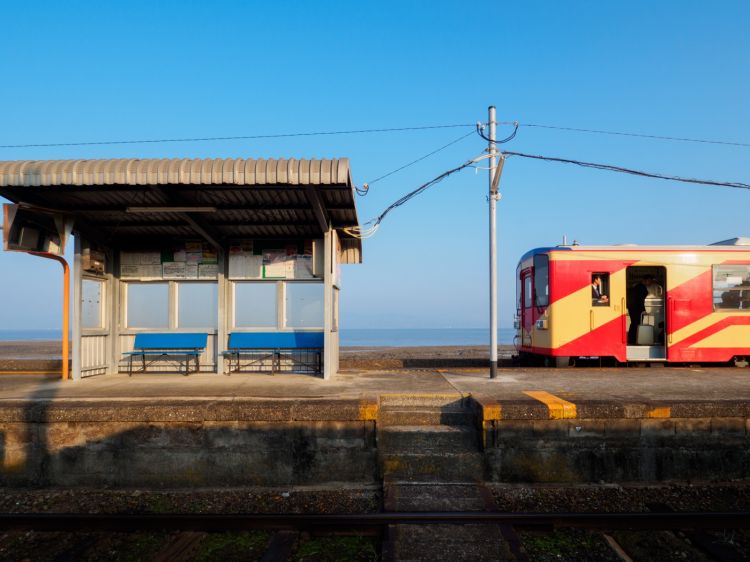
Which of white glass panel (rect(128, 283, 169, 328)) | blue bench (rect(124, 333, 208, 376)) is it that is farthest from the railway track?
white glass panel (rect(128, 283, 169, 328))

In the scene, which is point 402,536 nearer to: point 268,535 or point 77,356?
point 268,535

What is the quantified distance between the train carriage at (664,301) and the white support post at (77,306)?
9.73 metres

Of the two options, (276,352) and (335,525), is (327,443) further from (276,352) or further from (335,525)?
(276,352)

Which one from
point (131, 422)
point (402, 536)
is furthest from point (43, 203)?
point (402, 536)

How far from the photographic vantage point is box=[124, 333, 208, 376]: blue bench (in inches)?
412

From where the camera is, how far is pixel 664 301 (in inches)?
457

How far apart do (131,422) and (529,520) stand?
4929 mm

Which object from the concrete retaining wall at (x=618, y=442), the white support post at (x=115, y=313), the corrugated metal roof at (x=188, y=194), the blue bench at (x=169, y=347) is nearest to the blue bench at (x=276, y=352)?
the blue bench at (x=169, y=347)

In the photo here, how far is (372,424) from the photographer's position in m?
6.51

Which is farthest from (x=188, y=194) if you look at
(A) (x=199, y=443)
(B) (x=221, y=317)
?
(A) (x=199, y=443)

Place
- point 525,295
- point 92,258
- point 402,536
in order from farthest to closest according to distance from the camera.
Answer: point 525,295 < point 92,258 < point 402,536

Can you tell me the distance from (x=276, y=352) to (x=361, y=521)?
5.99m

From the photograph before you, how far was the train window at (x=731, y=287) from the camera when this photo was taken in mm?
A: 11539

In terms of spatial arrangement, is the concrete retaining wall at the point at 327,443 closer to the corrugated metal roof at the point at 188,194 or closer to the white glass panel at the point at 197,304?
the corrugated metal roof at the point at 188,194
